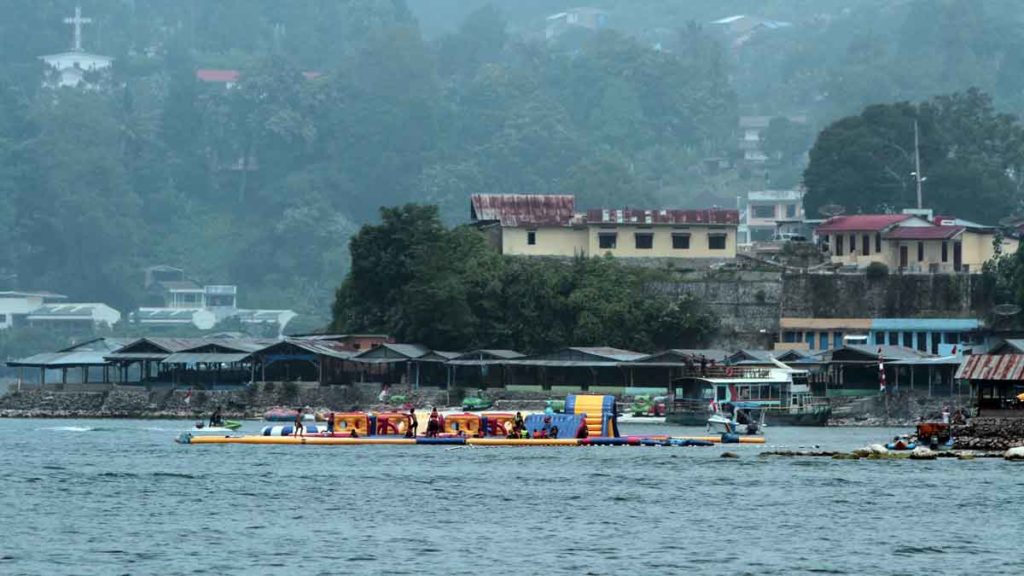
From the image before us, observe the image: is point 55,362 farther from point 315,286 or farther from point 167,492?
point 315,286

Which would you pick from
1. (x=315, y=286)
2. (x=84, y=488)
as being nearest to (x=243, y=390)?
(x=84, y=488)

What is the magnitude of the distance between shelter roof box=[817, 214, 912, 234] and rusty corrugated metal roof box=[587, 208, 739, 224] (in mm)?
4509

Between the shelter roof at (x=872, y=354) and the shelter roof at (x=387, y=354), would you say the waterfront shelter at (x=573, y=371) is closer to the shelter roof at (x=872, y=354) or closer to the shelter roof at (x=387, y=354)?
the shelter roof at (x=387, y=354)

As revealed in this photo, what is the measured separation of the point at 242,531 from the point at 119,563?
17.9ft

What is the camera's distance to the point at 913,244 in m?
118

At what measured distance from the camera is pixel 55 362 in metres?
117

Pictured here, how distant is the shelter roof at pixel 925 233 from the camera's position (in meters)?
117

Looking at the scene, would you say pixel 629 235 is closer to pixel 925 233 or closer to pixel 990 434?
pixel 925 233

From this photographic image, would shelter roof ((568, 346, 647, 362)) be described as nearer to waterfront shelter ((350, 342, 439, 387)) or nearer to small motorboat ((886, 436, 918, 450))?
waterfront shelter ((350, 342, 439, 387))

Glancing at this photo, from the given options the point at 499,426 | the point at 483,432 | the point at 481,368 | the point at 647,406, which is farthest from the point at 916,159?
the point at 483,432

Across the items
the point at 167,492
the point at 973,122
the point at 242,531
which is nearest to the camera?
the point at 242,531

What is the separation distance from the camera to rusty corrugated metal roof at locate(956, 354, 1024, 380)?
74250mm

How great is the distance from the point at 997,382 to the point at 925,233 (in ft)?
141

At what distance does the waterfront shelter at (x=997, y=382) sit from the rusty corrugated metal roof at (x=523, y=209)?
48.9 m
